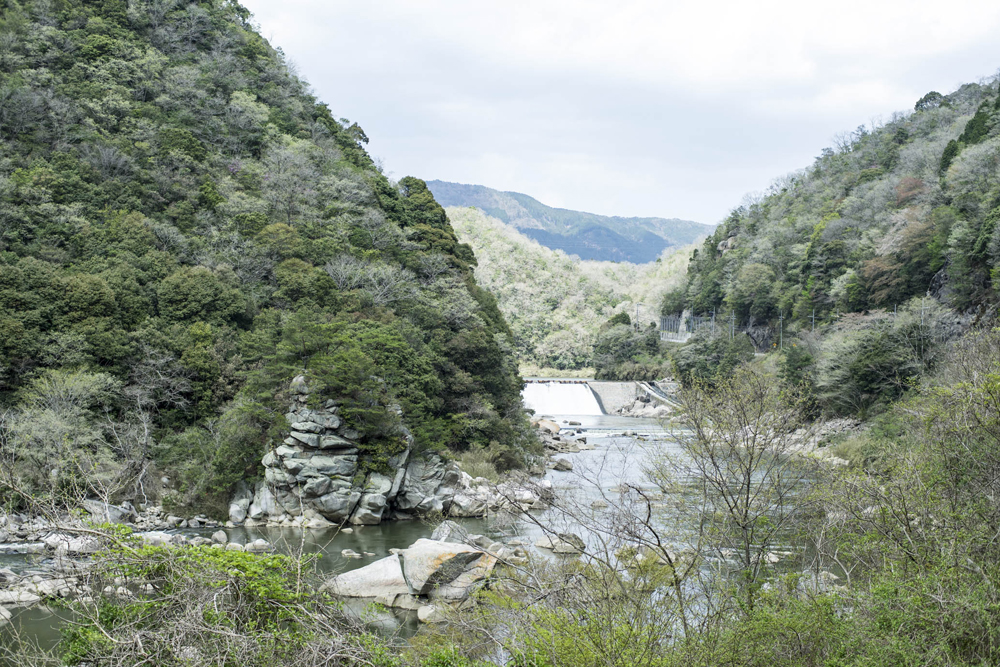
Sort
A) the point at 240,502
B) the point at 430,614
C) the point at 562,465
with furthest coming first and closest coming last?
the point at 562,465, the point at 240,502, the point at 430,614

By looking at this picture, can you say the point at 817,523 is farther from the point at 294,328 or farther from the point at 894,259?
the point at 894,259

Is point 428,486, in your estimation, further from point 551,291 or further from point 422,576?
point 551,291

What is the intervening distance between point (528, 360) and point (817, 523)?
195 feet

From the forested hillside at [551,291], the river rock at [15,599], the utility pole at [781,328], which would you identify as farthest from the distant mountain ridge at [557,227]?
the river rock at [15,599]

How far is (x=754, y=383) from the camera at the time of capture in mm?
9711

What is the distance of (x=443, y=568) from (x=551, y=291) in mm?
67793

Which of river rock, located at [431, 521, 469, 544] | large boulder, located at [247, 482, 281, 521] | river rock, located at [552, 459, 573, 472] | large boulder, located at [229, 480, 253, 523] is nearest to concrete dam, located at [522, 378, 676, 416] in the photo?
river rock, located at [552, 459, 573, 472]

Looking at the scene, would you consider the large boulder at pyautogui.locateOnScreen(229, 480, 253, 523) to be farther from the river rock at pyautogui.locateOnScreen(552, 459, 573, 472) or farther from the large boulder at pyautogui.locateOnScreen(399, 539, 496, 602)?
the river rock at pyautogui.locateOnScreen(552, 459, 573, 472)

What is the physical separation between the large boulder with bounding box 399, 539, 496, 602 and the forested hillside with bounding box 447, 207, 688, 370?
53.0 metres

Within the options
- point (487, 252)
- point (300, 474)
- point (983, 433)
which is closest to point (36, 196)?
point (300, 474)

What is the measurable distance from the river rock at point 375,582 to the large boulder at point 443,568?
13cm

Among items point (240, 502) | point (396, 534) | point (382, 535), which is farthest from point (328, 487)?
point (240, 502)

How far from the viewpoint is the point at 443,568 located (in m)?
9.95

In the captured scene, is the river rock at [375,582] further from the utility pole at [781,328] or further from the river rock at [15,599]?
the utility pole at [781,328]
